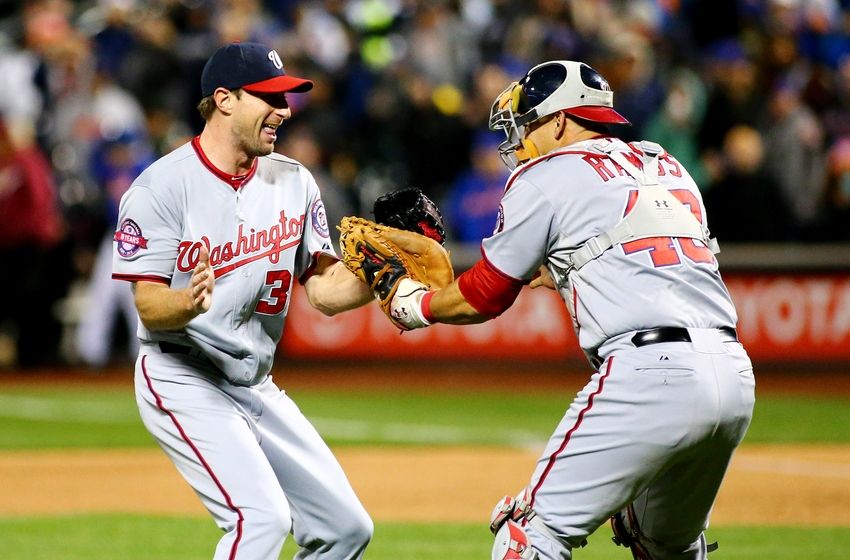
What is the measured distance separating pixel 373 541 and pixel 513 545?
3.40 metres

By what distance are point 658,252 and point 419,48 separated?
11.8 meters

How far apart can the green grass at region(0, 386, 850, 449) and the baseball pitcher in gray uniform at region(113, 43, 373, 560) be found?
6458mm

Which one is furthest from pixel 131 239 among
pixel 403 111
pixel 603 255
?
pixel 403 111

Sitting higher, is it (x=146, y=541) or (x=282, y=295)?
(x=282, y=295)

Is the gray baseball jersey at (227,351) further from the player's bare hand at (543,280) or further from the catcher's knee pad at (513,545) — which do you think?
the player's bare hand at (543,280)

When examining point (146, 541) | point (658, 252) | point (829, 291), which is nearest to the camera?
point (658, 252)

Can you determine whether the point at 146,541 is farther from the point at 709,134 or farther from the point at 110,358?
the point at 709,134

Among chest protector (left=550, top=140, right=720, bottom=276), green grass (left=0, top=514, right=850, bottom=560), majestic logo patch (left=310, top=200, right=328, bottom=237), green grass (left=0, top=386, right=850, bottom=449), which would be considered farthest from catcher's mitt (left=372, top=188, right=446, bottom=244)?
green grass (left=0, top=386, right=850, bottom=449)

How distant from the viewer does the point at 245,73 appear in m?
5.39

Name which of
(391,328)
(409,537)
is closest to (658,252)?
(409,537)

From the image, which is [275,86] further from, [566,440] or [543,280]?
[566,440]

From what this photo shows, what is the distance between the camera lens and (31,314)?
1576 cm

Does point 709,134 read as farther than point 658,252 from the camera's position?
Yes

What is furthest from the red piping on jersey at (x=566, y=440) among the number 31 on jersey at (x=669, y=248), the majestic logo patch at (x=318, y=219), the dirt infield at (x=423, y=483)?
the dirt infield at (x=423, y=483)
